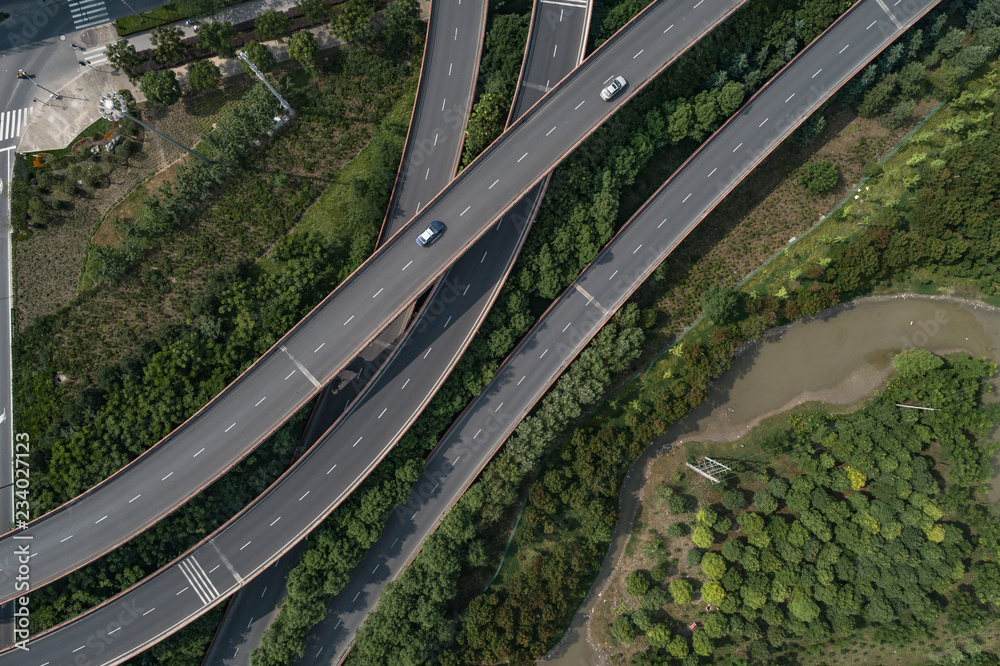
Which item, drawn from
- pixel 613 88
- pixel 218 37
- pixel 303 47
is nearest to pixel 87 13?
pixel 218 37

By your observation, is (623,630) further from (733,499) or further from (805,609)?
(805,609)

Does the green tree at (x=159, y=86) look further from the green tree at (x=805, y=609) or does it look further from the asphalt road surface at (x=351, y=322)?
the green tree at (x=805, y=609)

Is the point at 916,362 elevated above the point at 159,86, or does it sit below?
below

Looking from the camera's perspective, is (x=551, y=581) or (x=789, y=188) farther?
(x=789, y=188)

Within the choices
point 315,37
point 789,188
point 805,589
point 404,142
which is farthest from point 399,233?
point 805,589

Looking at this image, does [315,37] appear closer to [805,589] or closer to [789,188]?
[789,188]
